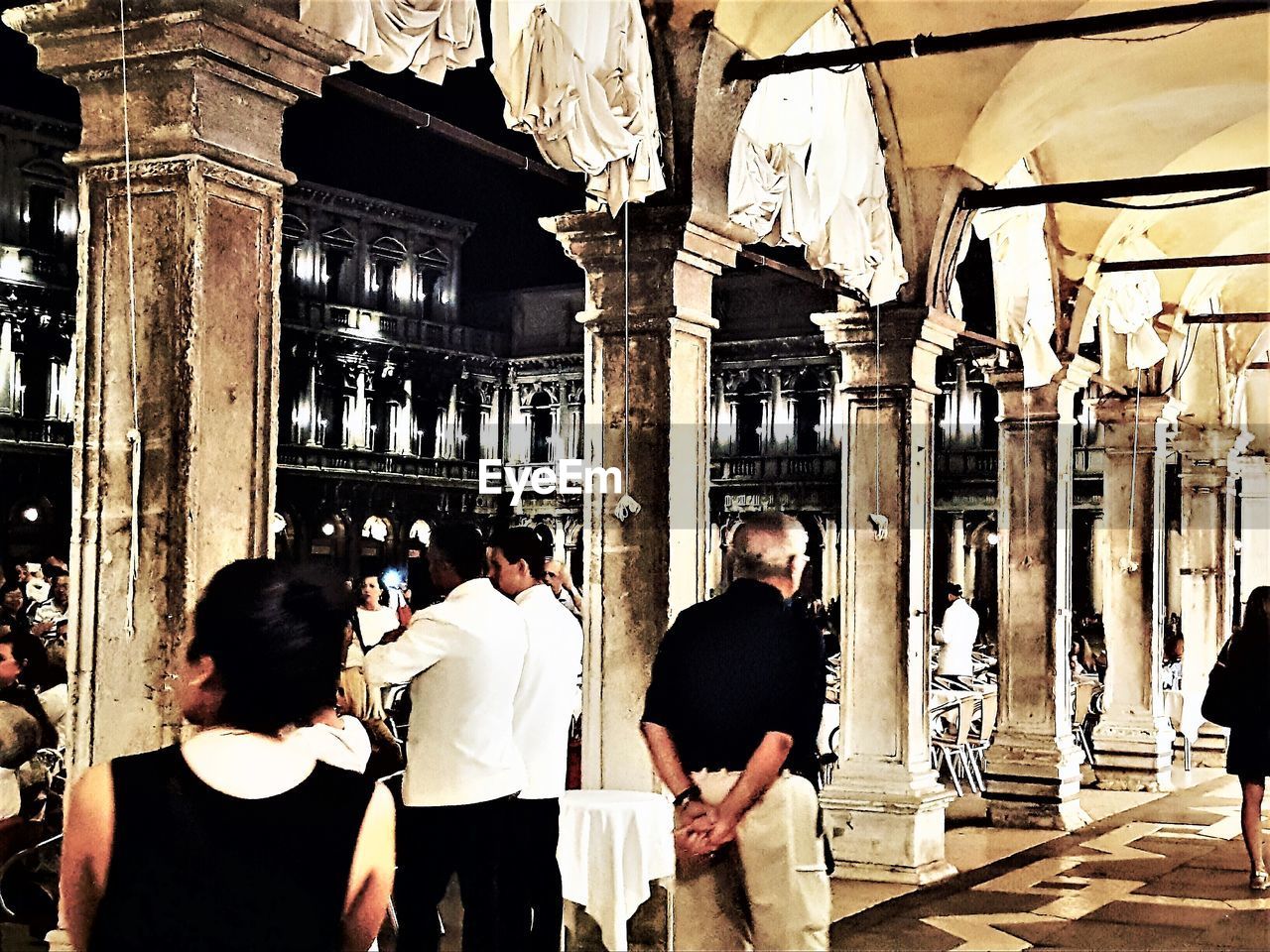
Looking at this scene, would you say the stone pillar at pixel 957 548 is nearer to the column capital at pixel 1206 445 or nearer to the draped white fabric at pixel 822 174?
the column capital at pixel 1206 445

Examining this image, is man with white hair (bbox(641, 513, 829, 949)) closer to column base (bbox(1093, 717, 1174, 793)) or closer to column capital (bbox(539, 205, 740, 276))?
column capital (bbox(539, 205, 740, 276))

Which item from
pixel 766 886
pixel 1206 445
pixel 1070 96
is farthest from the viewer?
pixel 1206 445

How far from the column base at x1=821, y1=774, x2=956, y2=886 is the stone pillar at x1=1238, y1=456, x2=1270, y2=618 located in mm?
13043

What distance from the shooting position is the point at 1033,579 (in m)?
12.1

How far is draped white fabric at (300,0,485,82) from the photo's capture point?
186 inches

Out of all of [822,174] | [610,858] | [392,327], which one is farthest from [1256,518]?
[392,327]

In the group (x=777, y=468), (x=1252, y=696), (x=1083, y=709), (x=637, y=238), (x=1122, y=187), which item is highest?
(x=1122, y=187)

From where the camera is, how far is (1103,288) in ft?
42.2

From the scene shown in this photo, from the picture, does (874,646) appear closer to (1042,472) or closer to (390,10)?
(1042,472)

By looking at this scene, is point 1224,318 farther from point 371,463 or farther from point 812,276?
point 371,463

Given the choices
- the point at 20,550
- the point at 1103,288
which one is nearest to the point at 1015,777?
the point at 1103,288

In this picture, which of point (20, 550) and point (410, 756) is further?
point (20, 550)

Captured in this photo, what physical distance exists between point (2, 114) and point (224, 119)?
29.9 metres

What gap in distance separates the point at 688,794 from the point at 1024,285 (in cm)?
794
